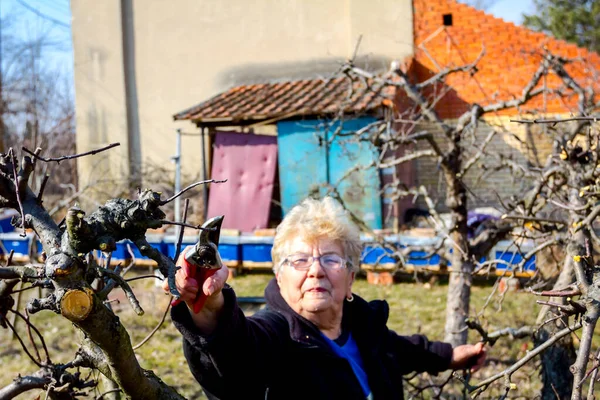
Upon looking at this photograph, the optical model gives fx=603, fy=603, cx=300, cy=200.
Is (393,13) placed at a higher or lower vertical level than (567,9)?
lower

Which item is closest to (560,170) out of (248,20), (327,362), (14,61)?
(327,362)

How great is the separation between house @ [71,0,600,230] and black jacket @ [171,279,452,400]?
757 centimetres

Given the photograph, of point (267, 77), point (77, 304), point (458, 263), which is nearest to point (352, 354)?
point (77, 304)

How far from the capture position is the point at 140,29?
1431 cm

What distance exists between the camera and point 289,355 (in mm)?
2188

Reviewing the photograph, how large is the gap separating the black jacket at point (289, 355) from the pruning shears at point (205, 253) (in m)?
0.25

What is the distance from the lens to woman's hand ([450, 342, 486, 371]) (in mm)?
2953

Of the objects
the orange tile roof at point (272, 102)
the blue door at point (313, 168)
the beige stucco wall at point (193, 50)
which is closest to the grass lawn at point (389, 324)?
the blue door at point (313, 168)

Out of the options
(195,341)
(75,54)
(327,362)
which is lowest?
(327,362)

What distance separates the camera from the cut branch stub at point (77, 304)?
3.77ft

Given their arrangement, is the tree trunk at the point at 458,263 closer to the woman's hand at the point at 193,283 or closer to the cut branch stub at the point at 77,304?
the woman's hand at the point at 193,283

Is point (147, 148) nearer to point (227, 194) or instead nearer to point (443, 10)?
point (227, 194)

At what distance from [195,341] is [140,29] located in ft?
45.2

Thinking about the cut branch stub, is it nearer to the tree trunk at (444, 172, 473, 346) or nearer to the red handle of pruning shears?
the red handle of pruning shears
